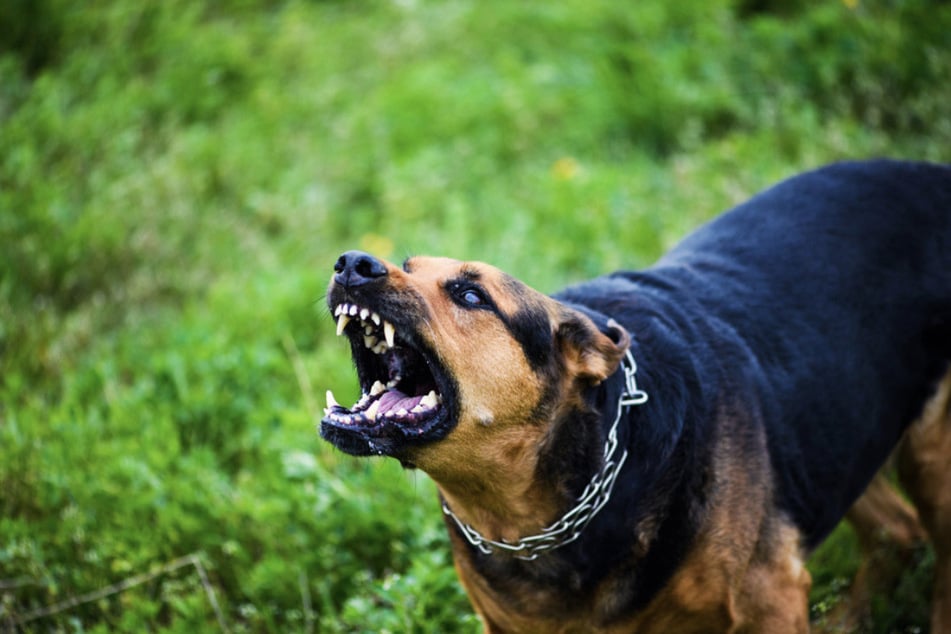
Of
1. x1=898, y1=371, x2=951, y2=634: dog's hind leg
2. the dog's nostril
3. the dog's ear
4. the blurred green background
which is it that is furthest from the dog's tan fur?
x1=898, y1=371, x2=951, y2=634: dog's hind leg

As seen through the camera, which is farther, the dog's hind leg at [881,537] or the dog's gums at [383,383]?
the dog's hind leg at [881,537]

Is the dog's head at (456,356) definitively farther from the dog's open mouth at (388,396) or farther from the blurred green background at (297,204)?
the blurred green background at (297,204)

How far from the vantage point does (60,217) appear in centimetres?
615

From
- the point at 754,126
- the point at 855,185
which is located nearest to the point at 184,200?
the point at 754,126

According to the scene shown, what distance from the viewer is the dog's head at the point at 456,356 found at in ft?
9.77

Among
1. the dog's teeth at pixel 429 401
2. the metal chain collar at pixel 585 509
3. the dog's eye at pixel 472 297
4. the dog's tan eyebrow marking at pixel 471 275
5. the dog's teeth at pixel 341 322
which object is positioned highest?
the dog's tan eyebrow marking at pixel 471 275

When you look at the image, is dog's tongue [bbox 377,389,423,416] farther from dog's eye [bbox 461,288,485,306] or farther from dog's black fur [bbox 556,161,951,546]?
dog's black fur [bbox 556,161,951,546]

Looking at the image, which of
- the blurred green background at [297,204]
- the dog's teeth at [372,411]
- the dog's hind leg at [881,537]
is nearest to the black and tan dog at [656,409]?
the dog's teeth at [372,411]

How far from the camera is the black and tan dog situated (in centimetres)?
304

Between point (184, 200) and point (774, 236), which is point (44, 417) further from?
point (774, 236)

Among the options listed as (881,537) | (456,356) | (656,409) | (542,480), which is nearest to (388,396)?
(456,356)

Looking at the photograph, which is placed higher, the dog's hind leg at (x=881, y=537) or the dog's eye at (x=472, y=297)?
the dog's eye at (x=472, y=297)

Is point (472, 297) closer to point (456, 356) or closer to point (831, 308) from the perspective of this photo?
point (456, 356)

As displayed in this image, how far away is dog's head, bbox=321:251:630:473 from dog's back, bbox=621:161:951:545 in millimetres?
625
